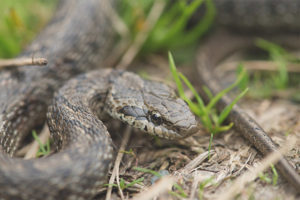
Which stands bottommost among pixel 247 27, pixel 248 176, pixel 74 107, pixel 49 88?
pixel 248 176

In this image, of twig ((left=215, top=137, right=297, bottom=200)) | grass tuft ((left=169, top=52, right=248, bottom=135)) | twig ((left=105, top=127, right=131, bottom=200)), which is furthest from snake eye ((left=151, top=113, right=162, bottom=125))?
twig ((left=215, top=137, right=297, bottom=200))

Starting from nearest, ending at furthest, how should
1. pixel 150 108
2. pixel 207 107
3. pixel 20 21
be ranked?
pixel 150 108
pixel 207 107
pixel 20 21

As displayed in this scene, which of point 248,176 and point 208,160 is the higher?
point 248,176

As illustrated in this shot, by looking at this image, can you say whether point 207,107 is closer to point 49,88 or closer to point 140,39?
point 140,39

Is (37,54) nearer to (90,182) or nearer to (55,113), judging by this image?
(55,113)

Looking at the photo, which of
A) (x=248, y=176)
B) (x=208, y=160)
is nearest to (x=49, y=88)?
(x=208, y=160)

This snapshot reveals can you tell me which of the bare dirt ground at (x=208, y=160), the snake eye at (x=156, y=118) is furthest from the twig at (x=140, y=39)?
the snake eye at (x=156, y=118)
